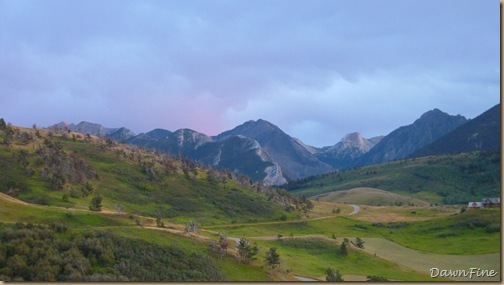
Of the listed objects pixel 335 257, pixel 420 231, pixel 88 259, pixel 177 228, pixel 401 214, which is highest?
pixel 88 259

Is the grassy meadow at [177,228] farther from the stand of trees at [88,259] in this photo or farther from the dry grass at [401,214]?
the dry grass at [401,214]

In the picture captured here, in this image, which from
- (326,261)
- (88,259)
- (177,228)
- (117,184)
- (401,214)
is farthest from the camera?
(401,214)

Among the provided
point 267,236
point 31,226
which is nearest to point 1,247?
point 31,226

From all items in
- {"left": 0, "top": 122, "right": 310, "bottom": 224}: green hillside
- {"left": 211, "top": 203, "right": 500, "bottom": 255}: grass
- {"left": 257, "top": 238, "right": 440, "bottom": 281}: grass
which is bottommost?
{"left": 257, "top": 238, "right": 440, "bottom": 281}: grass

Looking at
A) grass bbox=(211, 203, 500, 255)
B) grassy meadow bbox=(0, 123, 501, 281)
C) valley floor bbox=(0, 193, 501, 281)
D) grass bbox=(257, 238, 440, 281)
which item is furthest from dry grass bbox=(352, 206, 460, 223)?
grass bbox=(257, 238, 440, 281)

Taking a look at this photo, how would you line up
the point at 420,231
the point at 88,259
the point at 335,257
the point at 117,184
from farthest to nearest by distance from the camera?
the point at 117,184
the point at 420,231
the point at 335,257
the point at 88,259

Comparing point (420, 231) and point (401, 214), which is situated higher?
point (401, 214)

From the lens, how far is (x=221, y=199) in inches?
6570

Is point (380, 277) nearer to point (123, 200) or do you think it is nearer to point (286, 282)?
point (286, 282)

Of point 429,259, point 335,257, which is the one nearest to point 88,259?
point 335,257

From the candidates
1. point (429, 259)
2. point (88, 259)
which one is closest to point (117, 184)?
point (429, 259)

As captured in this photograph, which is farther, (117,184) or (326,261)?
(117,184)

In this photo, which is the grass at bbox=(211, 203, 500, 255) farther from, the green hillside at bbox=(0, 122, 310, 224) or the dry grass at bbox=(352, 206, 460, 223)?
the green hillside at bbox=(0, 122, 310, 224)

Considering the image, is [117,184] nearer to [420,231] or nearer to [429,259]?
[420,231]
